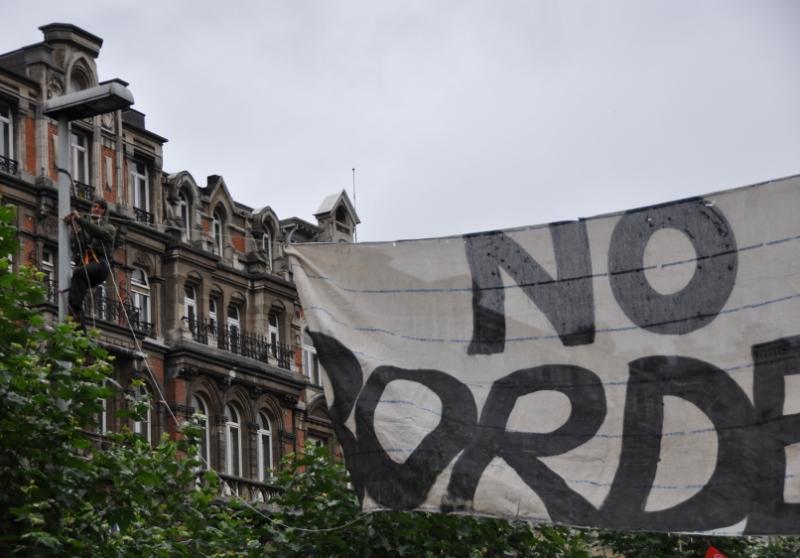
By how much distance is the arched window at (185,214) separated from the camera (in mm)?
56963

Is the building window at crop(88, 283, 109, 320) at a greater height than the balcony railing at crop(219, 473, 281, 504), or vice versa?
the building window at crop(88, 283, 109, 320)

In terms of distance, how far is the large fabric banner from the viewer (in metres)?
10.9

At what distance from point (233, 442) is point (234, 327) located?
3804 millimetres

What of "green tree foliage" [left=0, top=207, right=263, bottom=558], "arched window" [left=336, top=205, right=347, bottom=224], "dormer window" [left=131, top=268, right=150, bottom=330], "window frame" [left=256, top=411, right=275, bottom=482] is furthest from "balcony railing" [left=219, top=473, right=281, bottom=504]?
"green tree foliage" [left=0, top=207, right=263, bottom=558]

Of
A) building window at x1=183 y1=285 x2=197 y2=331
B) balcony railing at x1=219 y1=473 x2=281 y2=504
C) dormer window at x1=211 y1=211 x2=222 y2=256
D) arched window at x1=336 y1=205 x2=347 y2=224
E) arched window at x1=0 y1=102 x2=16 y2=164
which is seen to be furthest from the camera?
arched window at x1=336 y1=205 x2=347 y2=224

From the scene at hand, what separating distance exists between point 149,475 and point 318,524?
1029 centimetres

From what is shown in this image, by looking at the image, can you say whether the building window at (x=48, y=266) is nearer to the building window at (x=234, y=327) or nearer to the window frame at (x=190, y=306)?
the window frame at (x=190, y=306)

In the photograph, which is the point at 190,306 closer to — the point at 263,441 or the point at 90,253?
the point at 263,441

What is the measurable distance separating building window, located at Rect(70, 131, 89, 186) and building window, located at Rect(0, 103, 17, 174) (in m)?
2.19

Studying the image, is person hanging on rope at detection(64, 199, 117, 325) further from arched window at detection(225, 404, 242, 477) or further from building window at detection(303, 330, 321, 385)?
building window at detection(303, 330, 321, 385)

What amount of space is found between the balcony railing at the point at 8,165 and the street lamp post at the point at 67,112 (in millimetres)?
30252

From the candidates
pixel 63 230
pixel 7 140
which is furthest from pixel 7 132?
pixel 63 230

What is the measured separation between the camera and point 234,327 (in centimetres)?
5872

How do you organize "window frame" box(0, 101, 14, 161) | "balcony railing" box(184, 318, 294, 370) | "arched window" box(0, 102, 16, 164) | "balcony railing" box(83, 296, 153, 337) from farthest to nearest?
1. "balcony railing" box(184, 318, 294, 370)
2. "balcony railing" box(83, 296, 153, 337)
3. "window frame" box(0, 101, 14, 161)
4. "arched window" box(0, 102, 16, 164)
